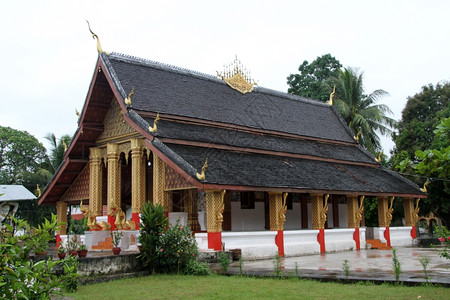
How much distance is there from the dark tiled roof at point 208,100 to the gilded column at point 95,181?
2.93 metres

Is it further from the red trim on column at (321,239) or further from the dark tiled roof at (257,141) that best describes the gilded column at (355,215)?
the dark tiled roof at (257,141)

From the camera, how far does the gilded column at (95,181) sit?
17391mm

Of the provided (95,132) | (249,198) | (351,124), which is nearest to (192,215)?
(249,198)

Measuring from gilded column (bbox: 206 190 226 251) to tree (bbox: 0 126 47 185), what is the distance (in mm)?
26561

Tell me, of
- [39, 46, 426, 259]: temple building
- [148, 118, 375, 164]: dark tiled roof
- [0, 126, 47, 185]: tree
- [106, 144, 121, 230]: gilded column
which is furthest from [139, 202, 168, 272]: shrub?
[0, 126, 47, 185]: tree

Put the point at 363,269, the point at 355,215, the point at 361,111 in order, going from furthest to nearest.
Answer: the point at 361,111 → the point at 355,215 → the point at 363,269

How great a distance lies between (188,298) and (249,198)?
977 cm

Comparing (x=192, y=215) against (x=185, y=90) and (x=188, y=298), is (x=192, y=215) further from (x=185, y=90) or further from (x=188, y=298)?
(x=188, y=298)

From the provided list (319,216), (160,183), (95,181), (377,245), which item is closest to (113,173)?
(95,181)

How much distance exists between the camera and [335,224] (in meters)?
20.9

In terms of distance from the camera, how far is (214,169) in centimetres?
1350

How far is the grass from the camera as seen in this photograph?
745cm

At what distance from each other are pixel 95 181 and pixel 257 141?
578cm

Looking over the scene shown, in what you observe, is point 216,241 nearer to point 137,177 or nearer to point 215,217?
point 215,217
